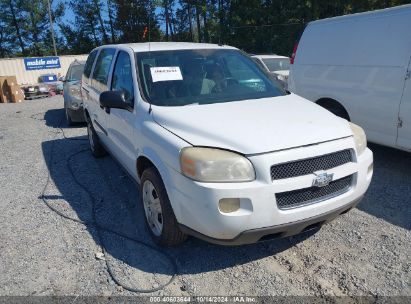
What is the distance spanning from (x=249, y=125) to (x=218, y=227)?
34.3 inches

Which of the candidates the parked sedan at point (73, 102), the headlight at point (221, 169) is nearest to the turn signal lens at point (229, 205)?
the headlight at point (221, 169)

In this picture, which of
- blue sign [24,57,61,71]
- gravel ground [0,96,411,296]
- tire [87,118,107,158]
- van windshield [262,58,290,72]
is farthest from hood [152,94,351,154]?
blue sign [24,57,61,71]

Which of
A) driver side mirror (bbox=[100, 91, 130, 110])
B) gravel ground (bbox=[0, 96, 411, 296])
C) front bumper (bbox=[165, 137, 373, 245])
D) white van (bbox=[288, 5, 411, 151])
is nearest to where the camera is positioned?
front bumper (bbox=[165, 137, 373, 245])

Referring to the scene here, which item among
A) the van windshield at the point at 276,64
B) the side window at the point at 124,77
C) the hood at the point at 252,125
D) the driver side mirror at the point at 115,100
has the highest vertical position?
the side window at the point at 124,77

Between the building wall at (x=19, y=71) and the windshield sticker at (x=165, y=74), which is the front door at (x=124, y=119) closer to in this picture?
the windshield sticker at (x=165, y=74)

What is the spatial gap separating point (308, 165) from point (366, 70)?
111 inches

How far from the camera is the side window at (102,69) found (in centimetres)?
461

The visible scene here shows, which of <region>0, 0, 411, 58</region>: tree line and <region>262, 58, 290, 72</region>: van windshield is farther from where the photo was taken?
<region>0, 0, 411, 58</region>: tree line

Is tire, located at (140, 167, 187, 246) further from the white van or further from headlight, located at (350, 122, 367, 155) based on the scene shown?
the white van

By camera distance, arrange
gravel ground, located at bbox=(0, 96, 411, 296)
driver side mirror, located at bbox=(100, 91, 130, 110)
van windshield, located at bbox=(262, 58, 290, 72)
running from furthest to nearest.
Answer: van windshield, located at bbox=(262, 58, 290, 72) < driver side mirror, located at bbox=(100, 91, 130, 110) < gravel ground, located at bbox=(0, 96, 411, 296)

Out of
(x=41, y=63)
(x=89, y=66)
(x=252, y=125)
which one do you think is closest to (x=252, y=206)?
(x=252, y=125)

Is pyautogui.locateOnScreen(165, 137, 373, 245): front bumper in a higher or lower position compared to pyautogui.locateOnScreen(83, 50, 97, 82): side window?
lower

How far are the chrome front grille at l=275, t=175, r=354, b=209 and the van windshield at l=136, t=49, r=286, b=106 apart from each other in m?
1.27

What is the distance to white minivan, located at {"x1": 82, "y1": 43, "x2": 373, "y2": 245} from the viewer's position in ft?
8.30
